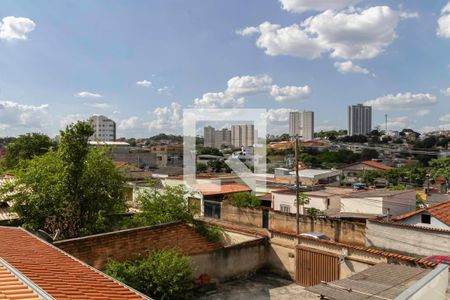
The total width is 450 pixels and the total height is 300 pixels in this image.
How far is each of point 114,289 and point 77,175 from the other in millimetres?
9186

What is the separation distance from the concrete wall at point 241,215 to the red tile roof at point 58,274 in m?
13.3

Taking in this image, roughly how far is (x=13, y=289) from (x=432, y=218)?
1577 centimetres

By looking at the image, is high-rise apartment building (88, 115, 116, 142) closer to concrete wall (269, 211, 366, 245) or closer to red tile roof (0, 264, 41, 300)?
concrete wall (269, 211, 366, 245)

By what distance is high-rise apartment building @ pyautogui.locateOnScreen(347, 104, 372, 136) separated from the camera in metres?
117

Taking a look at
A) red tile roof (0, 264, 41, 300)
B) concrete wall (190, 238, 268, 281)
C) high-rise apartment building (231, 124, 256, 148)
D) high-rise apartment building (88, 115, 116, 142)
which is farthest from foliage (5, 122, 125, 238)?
high-rise apartment building (88, 115, 116, 142)

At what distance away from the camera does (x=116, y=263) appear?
10.0 meters

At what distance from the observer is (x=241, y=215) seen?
21281mm

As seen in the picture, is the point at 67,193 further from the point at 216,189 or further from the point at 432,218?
the point at 432,218

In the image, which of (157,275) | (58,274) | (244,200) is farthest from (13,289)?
(244,200)

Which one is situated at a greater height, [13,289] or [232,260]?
[13,289]

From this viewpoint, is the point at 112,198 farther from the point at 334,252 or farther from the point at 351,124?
the point at 351,124

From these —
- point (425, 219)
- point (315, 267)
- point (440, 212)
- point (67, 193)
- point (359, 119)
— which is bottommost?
point (315, 267)

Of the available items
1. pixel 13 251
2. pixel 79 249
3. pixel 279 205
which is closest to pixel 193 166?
pixel 279 205

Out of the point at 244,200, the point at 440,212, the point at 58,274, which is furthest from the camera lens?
the point at 244,200
